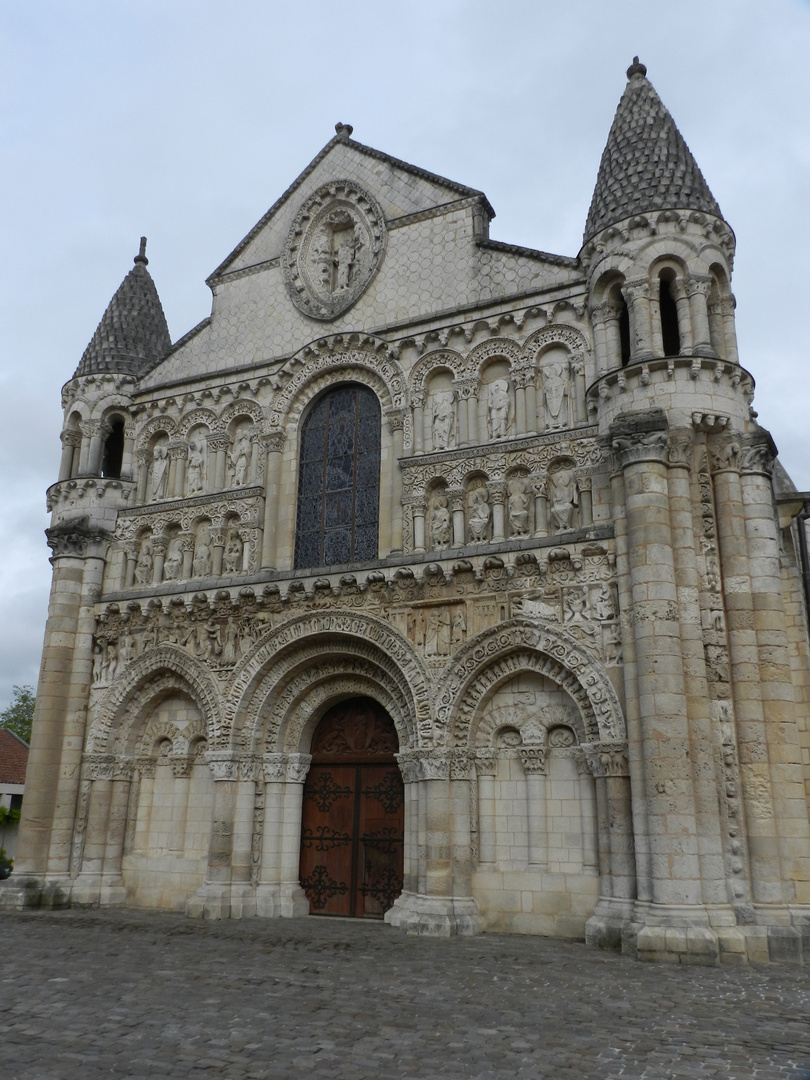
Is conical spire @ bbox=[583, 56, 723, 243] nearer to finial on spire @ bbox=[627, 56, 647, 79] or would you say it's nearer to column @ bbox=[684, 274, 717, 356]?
finial on spire @ bbox=[627, 56, 647, 79]

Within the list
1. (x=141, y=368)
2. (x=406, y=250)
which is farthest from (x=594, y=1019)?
(x=141, y=368)

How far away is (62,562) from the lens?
18750mm

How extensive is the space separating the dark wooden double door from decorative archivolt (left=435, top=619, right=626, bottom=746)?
6.70ft

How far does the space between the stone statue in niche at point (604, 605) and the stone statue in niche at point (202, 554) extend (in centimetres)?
787

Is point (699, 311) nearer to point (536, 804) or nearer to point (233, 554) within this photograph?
point (536, 804)

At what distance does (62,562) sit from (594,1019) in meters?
14.3

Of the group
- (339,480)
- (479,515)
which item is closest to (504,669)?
(479,515)

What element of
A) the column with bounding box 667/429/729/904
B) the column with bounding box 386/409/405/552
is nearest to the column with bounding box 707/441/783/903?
the column with bounding box 667/429/729/904

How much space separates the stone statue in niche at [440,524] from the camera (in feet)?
51.5

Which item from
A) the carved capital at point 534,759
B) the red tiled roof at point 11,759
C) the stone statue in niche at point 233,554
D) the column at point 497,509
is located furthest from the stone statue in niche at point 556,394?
the red tiled roof at point 11,759

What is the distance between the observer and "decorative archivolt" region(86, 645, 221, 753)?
17281 mm

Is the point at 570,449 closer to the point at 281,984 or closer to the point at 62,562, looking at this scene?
the point at 281,984

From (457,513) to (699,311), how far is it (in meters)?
5.12

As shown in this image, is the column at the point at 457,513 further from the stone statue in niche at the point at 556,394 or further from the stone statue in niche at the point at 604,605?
the stone statue in niche at the point at 604,605
